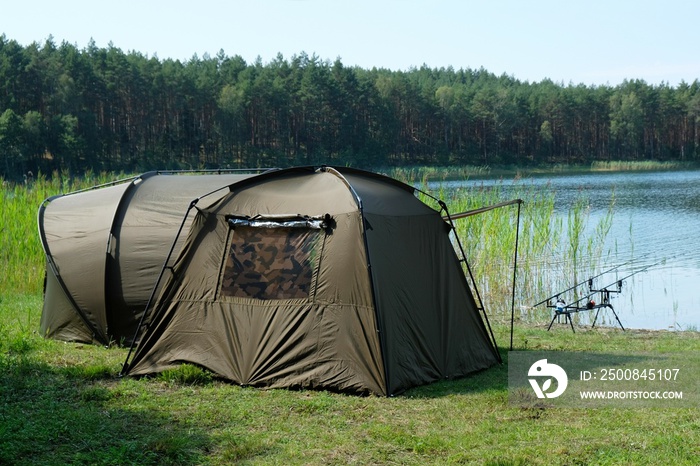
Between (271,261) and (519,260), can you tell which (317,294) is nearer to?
(271,261)

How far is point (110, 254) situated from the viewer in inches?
339

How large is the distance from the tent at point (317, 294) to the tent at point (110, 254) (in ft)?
3.49

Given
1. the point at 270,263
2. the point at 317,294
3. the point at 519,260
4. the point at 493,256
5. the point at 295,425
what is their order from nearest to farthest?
the point at 295,425 → the point at 317,294 → the point at 270,263 → the point at 493,256 → the point at 519,260

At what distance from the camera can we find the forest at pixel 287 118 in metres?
51.3

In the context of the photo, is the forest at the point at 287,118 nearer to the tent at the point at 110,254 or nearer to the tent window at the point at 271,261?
the tent at the point at 110,254

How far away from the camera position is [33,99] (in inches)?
2039

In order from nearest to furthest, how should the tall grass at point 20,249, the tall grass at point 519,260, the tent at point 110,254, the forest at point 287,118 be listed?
1. the tent at point 110,254
2. the tall grass at point 20,249
3. the tall grass at point 519,260
4. the forest at point 287,118

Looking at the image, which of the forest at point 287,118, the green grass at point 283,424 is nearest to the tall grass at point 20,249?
the green grass at point 283,424

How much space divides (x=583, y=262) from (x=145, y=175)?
9532mm

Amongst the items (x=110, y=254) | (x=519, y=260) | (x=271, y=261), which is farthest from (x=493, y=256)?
(x=271, y=261)

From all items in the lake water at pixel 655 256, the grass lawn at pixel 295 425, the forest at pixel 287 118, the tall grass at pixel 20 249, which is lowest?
the lake water at pixel 655 256

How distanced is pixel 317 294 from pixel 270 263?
0.56 metres

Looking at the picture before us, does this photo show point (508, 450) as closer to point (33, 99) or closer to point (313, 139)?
point (33, 99)

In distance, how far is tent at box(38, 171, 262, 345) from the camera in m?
8.52
